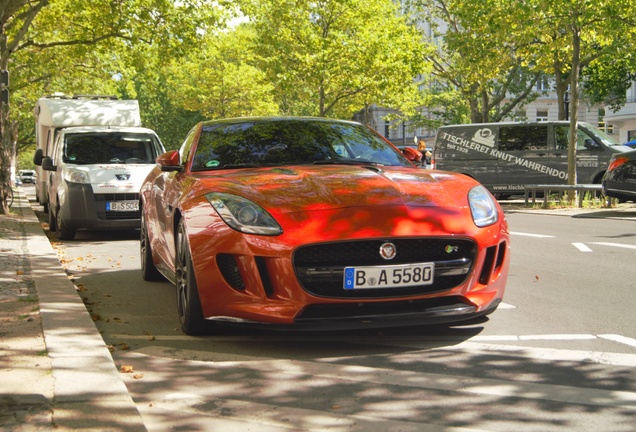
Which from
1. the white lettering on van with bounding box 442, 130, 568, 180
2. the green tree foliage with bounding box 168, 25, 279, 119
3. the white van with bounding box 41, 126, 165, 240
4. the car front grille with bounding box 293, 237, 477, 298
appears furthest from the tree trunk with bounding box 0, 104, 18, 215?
the green tree foliage with bounding box 168, 25, 279, 119

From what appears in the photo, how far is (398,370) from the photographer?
499 centimetres

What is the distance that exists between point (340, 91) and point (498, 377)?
37.2m

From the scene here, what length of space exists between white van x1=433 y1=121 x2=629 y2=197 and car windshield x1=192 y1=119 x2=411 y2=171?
17529 millimetres

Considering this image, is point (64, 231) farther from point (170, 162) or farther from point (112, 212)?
point (170, 162)

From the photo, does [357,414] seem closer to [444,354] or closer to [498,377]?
[498,377]

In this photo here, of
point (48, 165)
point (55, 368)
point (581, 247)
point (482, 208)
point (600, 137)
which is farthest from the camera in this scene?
point (600, 137)

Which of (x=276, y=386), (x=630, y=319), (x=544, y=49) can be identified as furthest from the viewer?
(x=544, y=49)

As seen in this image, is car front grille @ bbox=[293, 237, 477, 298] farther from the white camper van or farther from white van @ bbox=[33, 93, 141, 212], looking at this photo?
white van @ bbox=[33, 93, 141, 212]

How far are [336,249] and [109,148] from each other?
1107 cm

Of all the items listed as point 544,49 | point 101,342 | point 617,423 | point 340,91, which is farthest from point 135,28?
point 617,423

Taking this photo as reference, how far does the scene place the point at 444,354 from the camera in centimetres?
537

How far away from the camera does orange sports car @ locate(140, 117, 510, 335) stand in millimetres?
5359

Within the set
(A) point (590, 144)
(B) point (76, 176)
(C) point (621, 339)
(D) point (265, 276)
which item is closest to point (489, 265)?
(C) point (621, 339)

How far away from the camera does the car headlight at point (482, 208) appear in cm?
582
